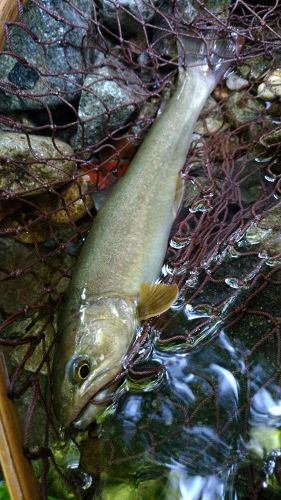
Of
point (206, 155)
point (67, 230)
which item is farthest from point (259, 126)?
point (67, 230)

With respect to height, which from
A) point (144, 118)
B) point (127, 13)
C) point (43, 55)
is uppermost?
point (43, 55)

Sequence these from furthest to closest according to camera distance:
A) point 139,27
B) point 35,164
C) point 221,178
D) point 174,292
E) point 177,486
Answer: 1. point 139,27
2. point 221,178
3. point 35,164
4. point 174,292
5. point 177,486

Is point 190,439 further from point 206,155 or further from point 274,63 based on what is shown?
point 274,63

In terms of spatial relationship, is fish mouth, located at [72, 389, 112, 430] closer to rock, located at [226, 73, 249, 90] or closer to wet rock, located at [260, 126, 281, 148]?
wet rock, located at [260, 126, 281, 148]

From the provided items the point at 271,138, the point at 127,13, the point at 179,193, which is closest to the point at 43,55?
the point at 127,13

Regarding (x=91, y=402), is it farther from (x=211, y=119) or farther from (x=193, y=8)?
(x=193, y=8)

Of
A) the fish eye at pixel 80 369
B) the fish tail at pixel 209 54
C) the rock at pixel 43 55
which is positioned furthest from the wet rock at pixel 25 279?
the fish tail at pixel 209 54
